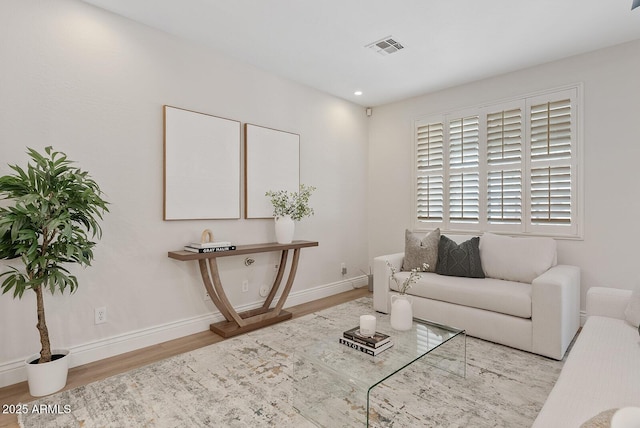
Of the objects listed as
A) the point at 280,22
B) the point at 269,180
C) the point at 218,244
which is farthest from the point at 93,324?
the point at 280,22

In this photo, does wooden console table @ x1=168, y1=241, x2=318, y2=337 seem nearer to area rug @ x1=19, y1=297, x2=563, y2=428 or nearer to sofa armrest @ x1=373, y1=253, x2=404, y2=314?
area rug @ x1=19, y1=297, x2=563, y2=428

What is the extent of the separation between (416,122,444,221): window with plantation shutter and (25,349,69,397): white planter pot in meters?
3.91

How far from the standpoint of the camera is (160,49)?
9.67 feet

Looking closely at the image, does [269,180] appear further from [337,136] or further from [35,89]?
[35,89]

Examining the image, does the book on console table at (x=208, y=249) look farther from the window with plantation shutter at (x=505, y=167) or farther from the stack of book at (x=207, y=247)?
the window with plantation shutter at (x=505, y=167)

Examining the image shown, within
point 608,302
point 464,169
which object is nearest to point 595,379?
point 608,302

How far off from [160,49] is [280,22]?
108 centimetres

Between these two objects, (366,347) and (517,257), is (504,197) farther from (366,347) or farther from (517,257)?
(366,347)

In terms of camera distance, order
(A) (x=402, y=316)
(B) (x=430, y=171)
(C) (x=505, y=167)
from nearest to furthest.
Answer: (A) (x=402, y=316) < (C) (x=505, y=167) < (B) (x=430, y=171)

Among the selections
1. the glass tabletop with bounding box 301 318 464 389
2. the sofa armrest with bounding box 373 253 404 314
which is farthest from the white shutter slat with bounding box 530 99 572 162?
the glass tabletop with bounding box 301 318 464 389

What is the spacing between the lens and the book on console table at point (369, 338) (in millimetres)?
1949

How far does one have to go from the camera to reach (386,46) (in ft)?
10.4

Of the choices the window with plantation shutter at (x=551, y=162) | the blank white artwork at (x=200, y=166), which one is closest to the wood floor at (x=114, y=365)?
the blank white artwork at (x=200, y=166)

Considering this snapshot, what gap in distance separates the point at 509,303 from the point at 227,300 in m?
2.42
